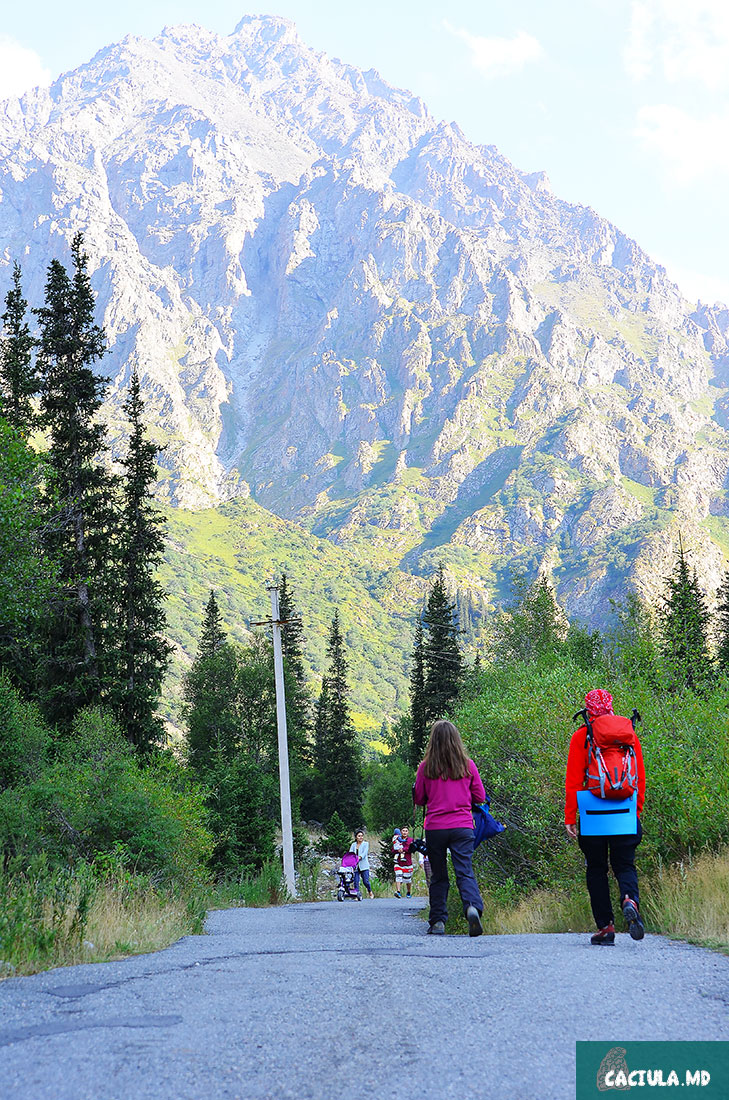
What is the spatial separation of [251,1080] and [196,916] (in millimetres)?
8056

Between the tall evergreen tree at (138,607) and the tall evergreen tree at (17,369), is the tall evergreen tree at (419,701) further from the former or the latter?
the tall evergreen tree at (17,369)

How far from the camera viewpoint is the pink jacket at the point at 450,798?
8.84m

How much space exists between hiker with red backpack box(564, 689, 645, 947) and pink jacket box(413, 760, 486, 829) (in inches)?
55.4

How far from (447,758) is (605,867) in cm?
186

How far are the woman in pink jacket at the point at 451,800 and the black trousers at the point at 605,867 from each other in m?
1.48

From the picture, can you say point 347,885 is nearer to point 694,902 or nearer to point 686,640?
point 686,640

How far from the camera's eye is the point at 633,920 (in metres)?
7.21

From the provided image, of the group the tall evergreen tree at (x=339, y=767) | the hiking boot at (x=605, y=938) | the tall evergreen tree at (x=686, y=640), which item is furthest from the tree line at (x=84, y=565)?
the tall evergreen tree at (x=339, y=767)

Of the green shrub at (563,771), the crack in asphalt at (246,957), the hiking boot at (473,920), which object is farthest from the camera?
the green shrub at (563,771)

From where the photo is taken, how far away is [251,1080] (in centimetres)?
336

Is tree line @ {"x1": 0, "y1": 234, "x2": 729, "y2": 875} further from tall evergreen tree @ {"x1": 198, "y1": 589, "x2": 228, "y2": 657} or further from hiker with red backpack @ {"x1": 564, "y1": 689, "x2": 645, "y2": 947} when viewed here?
tall evergreen tree @ {"x1": 198, "y1": 589, "x2": 228, "y2": 657}

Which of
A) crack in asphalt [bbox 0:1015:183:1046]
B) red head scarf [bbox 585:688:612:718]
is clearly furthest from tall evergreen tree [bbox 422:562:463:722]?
crack in asphalt [bbox 0:1015:183:1046]

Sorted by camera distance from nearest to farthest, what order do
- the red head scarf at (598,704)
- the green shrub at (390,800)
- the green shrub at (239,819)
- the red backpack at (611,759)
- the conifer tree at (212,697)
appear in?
the red backpack at (611,759)
the red head scarf at (598,704)
the green shrub at (239,819)
the conifer tree at (212,697)
the green shrub at (390,800)

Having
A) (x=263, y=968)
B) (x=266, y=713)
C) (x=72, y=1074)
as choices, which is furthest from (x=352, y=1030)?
(x=266, y=713)
